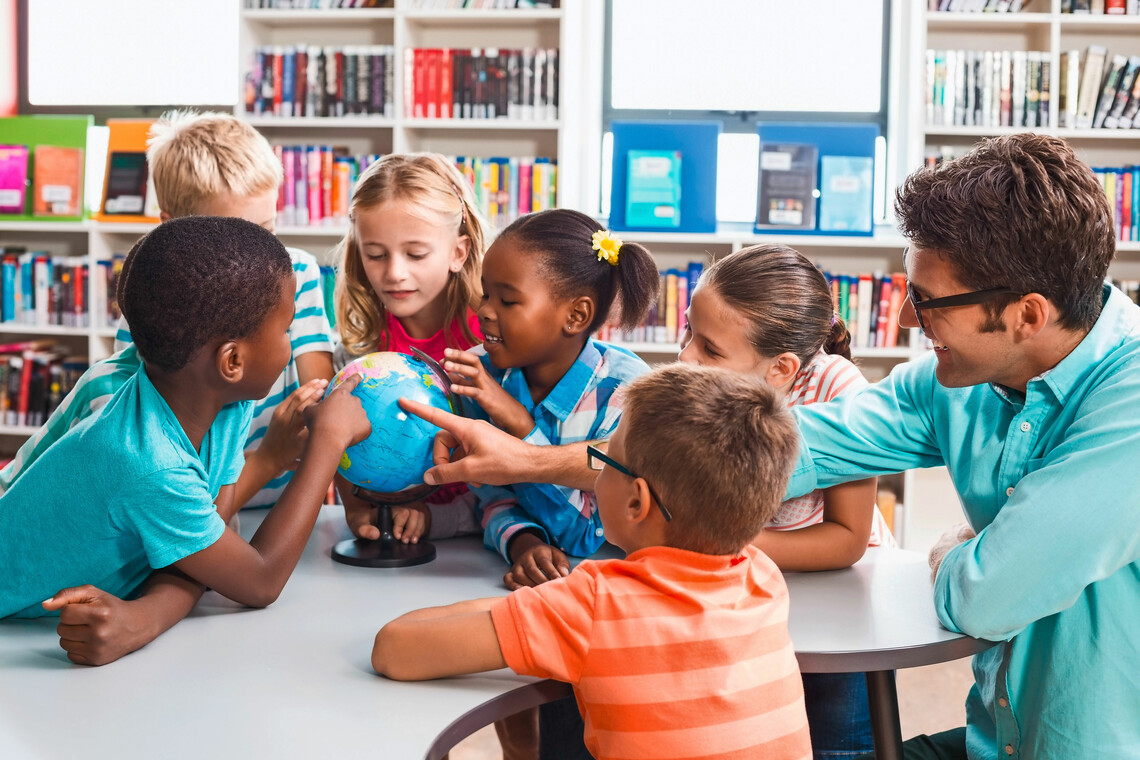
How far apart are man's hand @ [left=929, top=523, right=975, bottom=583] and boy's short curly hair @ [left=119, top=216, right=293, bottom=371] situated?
110 cm

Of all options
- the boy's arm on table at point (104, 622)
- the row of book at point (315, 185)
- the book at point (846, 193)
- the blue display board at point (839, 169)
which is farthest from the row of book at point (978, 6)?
the boy's arm on table at point (104, 622)

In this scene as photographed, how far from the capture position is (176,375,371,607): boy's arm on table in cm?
135

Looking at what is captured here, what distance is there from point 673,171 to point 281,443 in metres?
3.22

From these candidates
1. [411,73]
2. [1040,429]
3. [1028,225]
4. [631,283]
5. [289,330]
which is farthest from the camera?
[411,73]

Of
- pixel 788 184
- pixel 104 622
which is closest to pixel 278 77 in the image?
pixel 788 184

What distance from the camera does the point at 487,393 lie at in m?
1.74

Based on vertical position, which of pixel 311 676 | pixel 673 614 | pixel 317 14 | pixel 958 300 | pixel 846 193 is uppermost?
pixel 317 14

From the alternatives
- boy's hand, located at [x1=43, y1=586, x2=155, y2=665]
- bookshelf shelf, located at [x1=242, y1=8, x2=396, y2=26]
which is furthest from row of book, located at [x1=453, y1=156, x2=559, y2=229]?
boy's hand, located at [x1=43, y1=586, x2=155, y2=665]

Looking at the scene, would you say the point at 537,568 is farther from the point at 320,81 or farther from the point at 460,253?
the point at 320,81

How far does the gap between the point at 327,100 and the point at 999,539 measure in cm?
416

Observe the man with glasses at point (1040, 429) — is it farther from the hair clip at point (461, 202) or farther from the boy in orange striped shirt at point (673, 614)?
the hair clip at point (461, 202)

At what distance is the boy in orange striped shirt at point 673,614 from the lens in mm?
1106

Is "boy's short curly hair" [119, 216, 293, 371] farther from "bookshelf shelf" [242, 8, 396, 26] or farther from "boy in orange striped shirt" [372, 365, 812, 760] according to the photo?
"bookshelf shelf" [242, 8, 396, 26]

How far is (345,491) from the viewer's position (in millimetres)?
1892
